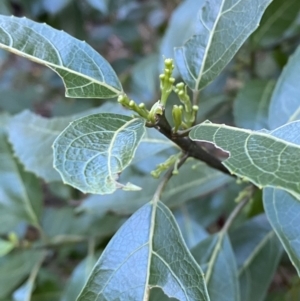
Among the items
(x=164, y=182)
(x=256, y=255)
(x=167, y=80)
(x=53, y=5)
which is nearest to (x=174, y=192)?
(x=256, y=255)

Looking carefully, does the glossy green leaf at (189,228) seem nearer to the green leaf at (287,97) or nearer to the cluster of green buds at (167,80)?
the green leaf at (287,97)

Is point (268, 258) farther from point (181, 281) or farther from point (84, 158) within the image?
point (84, 158)

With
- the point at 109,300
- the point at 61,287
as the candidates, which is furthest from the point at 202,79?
the point at 61,287

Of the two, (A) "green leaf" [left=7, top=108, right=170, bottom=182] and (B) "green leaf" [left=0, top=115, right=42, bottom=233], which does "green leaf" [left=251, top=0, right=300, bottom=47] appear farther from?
(B) "green leaf" [left=0, top=115, right=42, bottom=233]

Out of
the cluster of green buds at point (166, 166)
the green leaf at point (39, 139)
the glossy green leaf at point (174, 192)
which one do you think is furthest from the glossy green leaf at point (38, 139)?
the cluster of green buds at point (166, 166)

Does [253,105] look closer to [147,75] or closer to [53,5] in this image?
[147,75]

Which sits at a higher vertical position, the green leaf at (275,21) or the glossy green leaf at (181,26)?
the glossy green leaf at (181,26)

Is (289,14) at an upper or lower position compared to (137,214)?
upper
